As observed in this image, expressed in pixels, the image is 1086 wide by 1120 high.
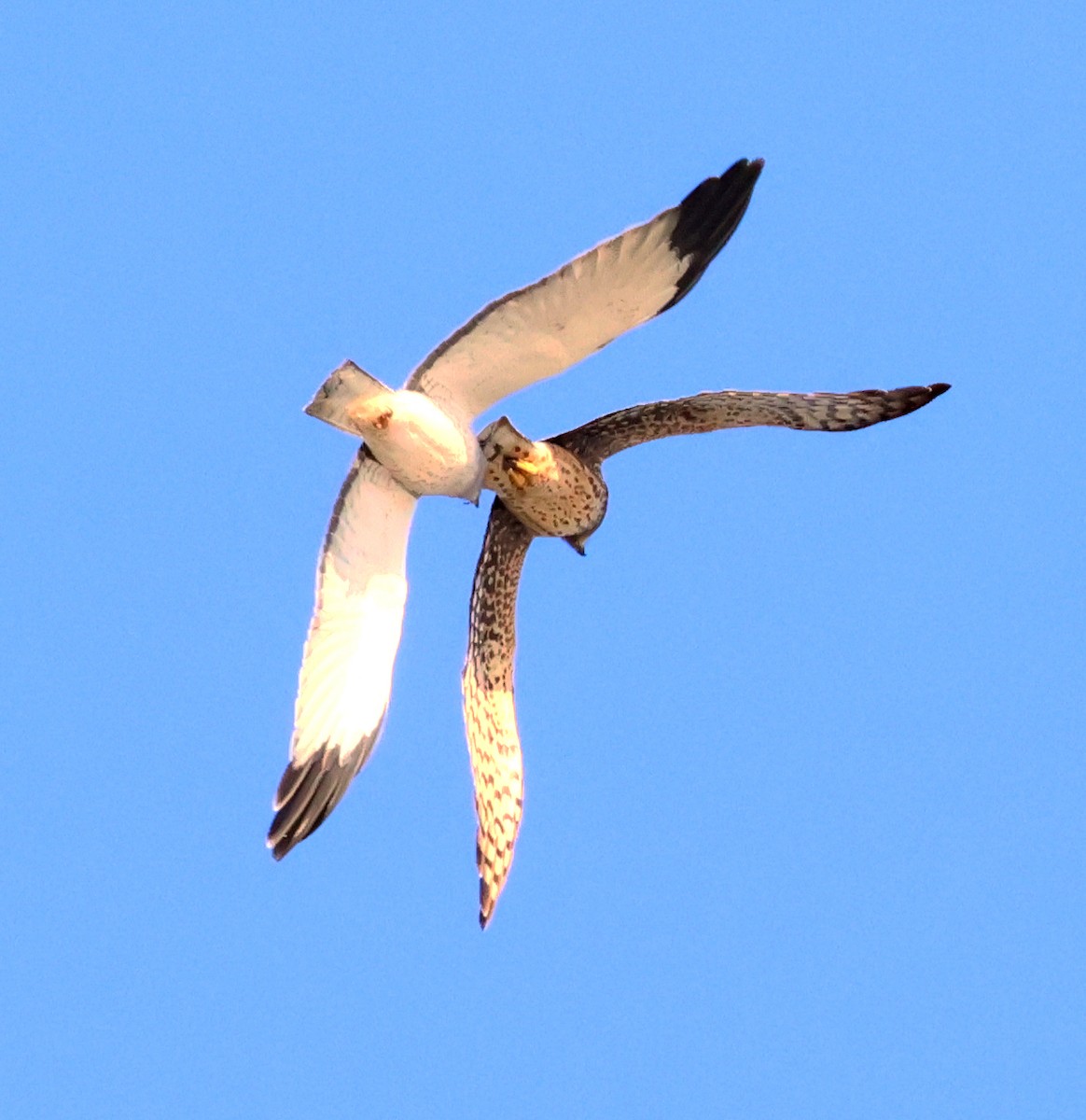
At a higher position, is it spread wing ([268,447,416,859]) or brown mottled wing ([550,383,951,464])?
brown mottled wing ([550,383,951,464])

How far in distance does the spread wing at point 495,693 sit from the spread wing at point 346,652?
1.30ft

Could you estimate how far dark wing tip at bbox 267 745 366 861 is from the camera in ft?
22.0

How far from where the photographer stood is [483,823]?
22.7 feet

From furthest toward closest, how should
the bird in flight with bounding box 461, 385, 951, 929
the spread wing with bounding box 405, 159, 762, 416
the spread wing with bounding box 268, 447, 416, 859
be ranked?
1. the bird in flight with bounding box 461, 385, 951, 929
2. the spread wing with bounding box 268, 447, 416, 859
3. the spread wing with bounding box 405, 159, 762, 416

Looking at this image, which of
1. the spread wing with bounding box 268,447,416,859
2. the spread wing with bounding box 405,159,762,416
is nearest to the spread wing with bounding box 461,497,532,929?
the spread wing with bounding box 268,447,416,859

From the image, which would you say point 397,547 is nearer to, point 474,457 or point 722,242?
point 474,457

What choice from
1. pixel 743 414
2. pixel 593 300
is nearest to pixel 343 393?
pixel 593 300

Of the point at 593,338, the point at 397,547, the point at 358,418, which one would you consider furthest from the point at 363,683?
the point at 593,338

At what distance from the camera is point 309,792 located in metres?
6.75

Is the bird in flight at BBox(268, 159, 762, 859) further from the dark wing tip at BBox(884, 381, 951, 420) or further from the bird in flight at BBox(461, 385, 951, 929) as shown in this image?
the dark wing tip at BBox(884, 381, 951, 420)

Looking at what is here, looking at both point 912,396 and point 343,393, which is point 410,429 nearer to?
point 343,393

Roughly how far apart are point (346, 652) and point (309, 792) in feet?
1.53

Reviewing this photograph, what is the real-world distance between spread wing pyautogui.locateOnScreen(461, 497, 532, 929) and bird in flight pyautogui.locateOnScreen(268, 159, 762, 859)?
0.40 metres

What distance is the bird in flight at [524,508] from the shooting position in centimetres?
689
